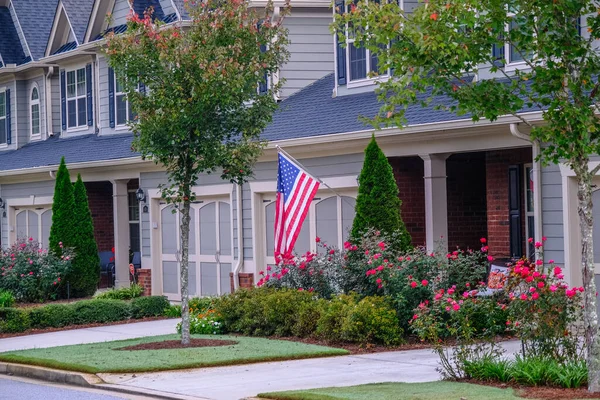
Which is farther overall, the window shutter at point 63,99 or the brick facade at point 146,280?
the window shutter at point 63,99

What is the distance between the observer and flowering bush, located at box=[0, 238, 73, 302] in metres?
24.3

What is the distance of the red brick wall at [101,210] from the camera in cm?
3045

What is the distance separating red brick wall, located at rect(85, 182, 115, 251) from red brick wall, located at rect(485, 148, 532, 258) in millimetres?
13991

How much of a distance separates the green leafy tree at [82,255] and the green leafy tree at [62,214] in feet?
0.38

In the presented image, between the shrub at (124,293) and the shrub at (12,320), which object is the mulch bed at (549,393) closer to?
the shrub at (12,320)

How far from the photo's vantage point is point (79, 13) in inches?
1217

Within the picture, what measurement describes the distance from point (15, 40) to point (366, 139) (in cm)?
1866

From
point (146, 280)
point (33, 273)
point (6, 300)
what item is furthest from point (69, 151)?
point (6, 300)

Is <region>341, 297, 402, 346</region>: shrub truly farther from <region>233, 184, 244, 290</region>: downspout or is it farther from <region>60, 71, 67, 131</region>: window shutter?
<region>60, 71, 67, 131</region>: window shutter

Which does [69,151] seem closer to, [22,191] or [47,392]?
[22,191]

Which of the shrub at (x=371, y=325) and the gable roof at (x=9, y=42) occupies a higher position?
the gable roof at (x=9, y=42)

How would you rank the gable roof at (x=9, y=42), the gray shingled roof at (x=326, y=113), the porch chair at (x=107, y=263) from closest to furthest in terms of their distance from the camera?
the gray shingled roof at (x=326, y=113), the porch chair at (x=107, y=263), the gable roof at (x=9, y=42)

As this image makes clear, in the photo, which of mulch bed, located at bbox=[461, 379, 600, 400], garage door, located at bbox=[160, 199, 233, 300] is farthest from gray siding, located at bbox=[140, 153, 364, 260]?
mulch bed, located at bbox=[461, 379, 600, 400]

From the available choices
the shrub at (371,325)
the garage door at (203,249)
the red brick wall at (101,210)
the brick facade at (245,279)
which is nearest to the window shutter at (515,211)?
the shrub at (371,325)
